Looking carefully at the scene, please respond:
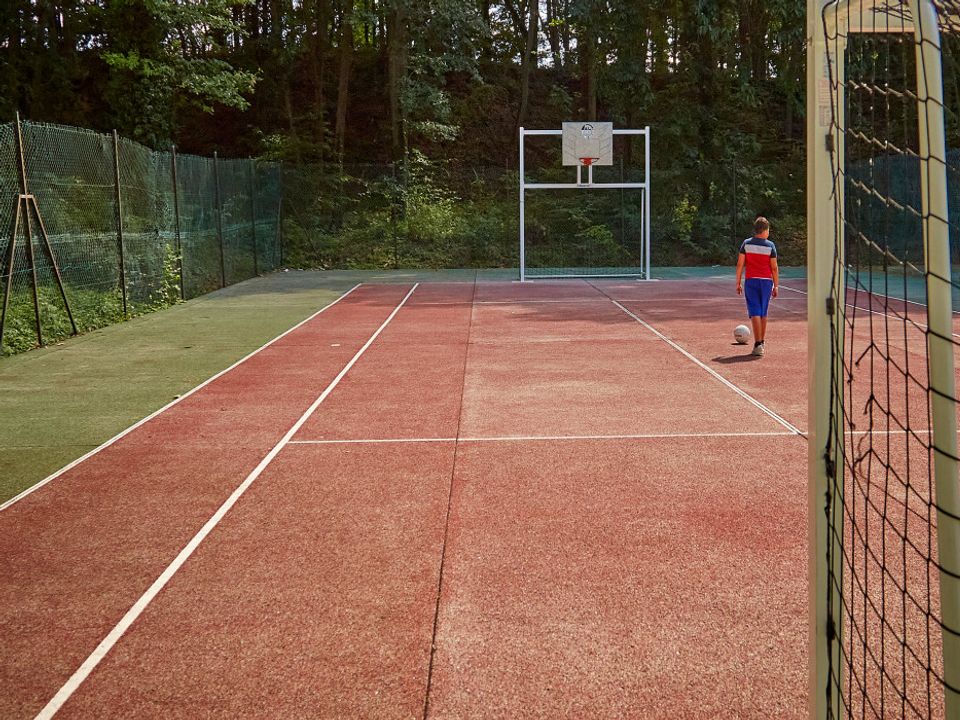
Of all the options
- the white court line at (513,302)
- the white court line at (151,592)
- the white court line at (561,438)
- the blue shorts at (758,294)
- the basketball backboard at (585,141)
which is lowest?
the white court line at (151,592)

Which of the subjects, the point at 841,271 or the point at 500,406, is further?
the point at 500,406

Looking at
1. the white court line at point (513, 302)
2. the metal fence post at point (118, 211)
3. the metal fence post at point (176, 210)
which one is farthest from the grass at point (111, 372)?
the white court line at point (513, 302)

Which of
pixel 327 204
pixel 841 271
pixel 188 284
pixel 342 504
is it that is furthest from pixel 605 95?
pixel 841 271

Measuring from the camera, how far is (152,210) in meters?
19.5

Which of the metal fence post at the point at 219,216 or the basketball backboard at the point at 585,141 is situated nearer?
the metal fence post at the point at 219,216

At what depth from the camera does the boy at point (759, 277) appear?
12586 mm

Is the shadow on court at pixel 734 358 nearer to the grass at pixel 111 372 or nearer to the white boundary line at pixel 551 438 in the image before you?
the white boundary line at pixel 551 438

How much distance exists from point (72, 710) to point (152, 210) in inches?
658

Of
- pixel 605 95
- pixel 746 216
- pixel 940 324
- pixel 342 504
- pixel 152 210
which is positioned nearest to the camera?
pixel 940 324

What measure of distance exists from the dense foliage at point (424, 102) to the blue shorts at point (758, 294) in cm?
1880

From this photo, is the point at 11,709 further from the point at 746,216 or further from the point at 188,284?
the point at 746,216

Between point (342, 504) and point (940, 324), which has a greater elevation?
point (940, 324)

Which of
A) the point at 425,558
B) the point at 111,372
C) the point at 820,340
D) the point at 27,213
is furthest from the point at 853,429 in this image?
the point at 27,213

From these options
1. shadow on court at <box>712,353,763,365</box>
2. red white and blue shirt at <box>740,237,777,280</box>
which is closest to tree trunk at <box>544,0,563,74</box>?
red white and blue shirt at <box>740,237,777,280</box>
